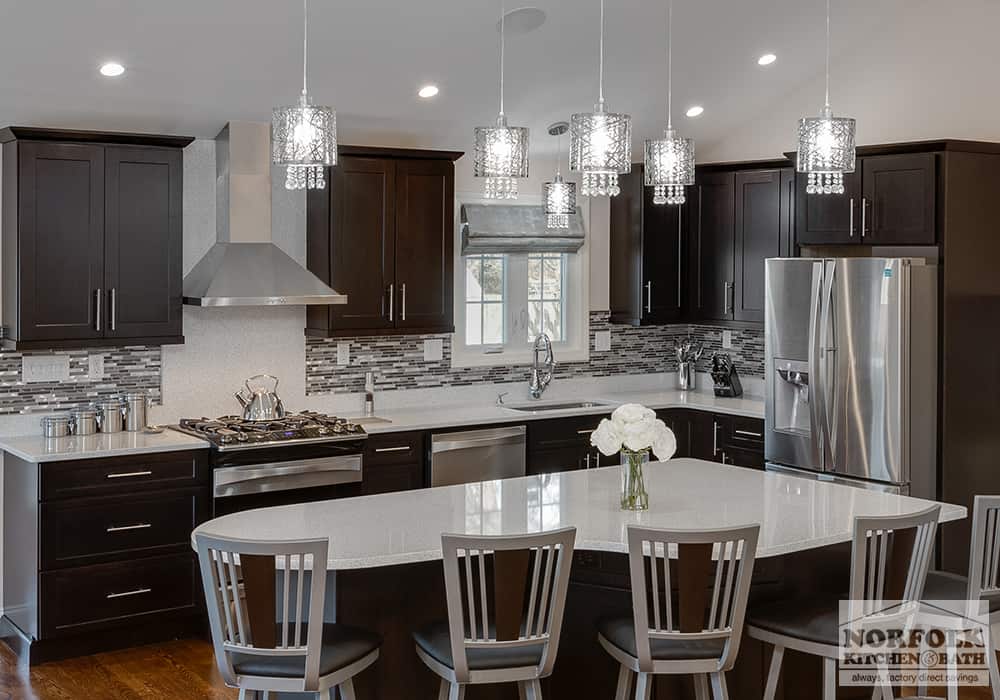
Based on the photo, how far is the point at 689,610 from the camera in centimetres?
341

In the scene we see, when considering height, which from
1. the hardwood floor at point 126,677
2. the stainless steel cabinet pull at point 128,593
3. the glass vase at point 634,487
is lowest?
the hardwood floor at point 126,677

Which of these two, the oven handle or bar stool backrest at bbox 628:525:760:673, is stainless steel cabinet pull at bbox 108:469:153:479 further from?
bar stool backrest at bbox 628:525:760:673

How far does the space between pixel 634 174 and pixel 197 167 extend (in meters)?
2.76

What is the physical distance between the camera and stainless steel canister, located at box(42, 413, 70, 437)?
18.1 feet

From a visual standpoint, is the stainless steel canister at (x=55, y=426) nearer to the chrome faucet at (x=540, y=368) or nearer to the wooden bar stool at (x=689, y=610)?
the chrome faucet at (x=540, y=368)

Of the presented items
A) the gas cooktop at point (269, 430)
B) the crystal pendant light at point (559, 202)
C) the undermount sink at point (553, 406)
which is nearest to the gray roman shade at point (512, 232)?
the undermount sink at point (553, 406)

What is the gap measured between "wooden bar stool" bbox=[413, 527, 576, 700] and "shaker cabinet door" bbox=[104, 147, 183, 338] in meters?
2.90

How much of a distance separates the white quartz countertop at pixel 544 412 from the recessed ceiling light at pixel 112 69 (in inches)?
82.8

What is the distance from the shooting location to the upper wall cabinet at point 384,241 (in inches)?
247

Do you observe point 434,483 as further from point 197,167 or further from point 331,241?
point 197,167

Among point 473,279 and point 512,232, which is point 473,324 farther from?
point 512,232

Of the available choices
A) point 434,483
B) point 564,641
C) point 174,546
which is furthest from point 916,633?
point 174,546

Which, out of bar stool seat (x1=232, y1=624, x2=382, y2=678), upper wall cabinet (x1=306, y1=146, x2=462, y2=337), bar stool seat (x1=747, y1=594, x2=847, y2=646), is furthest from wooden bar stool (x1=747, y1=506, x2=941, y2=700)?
upper wall cabinet (x1=306, y1=146, x2=462, y2=337)

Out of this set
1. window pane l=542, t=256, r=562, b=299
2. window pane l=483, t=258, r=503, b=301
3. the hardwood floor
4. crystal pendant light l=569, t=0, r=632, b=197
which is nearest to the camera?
crystal pendant light l=569, t=0, r=632, b=197
